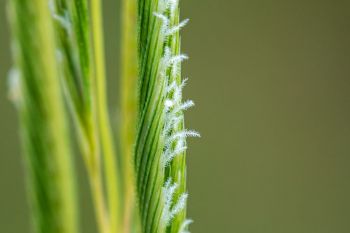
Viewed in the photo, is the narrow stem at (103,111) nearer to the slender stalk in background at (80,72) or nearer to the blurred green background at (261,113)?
the slender stalk in background at (80,72)

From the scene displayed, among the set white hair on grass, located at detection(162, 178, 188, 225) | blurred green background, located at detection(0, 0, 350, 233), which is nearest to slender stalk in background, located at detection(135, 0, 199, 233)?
white hair on grass, located at detection(162, 178, 188, 225)

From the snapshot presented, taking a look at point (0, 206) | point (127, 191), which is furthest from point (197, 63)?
point (127, 191)

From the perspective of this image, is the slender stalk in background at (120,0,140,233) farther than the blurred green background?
No

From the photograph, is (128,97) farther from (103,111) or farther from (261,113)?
(261,113)

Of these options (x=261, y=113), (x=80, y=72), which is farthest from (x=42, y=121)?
(x=261, y=113)

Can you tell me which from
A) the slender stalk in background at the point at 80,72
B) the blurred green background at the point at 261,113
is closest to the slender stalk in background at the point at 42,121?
the slender stalk in background at the point at 80,72

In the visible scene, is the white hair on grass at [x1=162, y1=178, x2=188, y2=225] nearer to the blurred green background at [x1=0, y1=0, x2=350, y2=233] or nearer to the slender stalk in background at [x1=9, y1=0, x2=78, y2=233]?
the slender stalk in background at [x1=9, y1=0, x2=78, y2=233]
